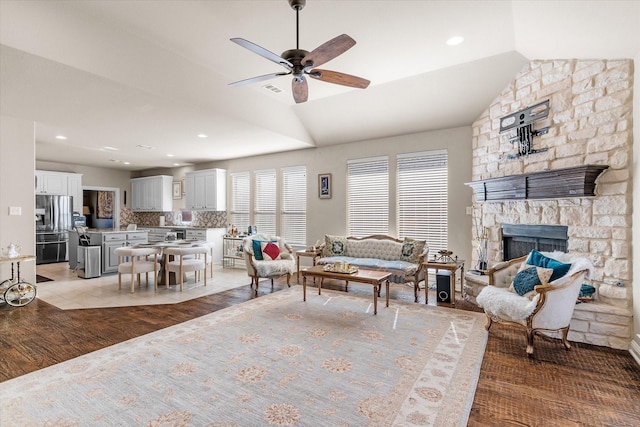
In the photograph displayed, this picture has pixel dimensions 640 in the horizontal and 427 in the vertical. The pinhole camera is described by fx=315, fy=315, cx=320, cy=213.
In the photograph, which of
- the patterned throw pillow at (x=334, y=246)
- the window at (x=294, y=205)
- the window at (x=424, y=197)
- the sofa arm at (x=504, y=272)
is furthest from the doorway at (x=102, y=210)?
the sofa arm at (x=504, y=272)

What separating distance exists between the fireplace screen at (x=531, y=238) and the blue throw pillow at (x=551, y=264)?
1.68 feet

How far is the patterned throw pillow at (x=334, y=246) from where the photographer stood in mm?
6035

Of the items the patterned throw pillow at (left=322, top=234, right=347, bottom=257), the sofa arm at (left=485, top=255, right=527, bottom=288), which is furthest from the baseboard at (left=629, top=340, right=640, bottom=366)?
the patterned throw pillow at (left=322, top=234, right=347, bottom=257)

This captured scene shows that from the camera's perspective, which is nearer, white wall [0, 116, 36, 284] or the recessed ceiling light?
the recessed ceiling light

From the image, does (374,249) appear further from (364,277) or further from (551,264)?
(551,264)

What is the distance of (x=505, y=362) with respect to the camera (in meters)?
2.76

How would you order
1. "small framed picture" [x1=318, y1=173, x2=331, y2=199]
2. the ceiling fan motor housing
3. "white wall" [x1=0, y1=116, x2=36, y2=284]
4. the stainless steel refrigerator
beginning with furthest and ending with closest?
the stainless steel refrigerator < "small framed picture" [x1=318, y1=173, x2=331, y2=199] < "white wall" [x1=0, y1=116, x2=36, y2=284] < the ceiling fan motor housing

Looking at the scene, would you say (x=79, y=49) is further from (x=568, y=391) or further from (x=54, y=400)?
(x=568, y=391)

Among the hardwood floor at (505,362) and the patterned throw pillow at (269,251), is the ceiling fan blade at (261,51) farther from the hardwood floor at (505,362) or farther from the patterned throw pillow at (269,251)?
the patterned throw pillow at (269,251)

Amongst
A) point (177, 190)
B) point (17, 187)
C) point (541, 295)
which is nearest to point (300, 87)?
point (541, 295)

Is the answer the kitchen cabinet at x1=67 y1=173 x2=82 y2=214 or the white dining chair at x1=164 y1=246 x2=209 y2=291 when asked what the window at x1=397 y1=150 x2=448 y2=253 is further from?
the kitchen cabinet at x1=67 y1=173 x2=82 y2=214

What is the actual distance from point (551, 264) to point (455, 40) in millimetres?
2580

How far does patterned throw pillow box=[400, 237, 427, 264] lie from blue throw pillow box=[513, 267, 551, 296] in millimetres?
1844

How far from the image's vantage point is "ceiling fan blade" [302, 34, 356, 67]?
7.65ft
